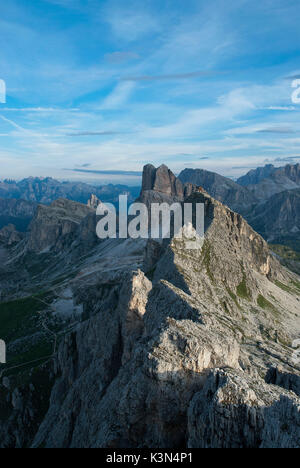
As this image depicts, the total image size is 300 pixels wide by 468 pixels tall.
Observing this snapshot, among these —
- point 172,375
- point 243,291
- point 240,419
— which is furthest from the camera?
point 243,291

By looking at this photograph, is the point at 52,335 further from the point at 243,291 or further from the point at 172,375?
the point at 172,375

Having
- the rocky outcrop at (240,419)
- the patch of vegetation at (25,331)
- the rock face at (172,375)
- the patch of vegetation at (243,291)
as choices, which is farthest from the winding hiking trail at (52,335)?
the rocky outcrop at (240,419)

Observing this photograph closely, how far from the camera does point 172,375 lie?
86.3 ft

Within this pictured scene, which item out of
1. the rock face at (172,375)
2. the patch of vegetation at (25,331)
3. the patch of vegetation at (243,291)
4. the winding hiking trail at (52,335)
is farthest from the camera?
the patch of vegetation at (243,291)

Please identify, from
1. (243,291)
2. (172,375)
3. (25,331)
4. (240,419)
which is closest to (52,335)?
(25,331)

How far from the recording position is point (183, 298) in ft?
154

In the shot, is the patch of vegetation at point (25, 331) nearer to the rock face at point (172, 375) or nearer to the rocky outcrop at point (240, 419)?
the rock face at point (172, 375)

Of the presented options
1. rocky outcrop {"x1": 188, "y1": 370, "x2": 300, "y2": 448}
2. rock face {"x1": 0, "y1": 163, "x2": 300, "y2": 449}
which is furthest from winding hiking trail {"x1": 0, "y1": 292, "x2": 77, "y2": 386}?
rocky outcrop {"x1": 188, "y1": 370, "x2": 300, "y2": 448}

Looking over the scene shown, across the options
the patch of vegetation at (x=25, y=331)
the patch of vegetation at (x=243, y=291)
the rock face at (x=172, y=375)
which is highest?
the rock face at (x=172, y=375)

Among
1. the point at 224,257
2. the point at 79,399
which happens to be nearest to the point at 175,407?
the point at 79,399

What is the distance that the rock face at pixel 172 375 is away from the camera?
21.6 metres

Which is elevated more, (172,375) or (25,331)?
(172,375)

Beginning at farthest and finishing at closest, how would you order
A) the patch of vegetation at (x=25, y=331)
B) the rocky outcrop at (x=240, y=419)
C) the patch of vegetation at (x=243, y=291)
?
1. the patch of vegetation at (x=243, y=291)
2. the patch of vegetation at (x=25, y=331)
3. the rocky outcrop at (x=240, y=419)

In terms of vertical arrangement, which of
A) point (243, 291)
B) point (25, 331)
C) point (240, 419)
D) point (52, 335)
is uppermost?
point (240, 419)
